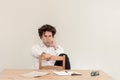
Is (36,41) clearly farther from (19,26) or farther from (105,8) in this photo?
(105,8)

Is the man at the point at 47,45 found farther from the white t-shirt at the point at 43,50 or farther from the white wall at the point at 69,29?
the white wall at the point at 69,29

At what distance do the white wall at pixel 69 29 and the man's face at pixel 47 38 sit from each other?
0.24 metres

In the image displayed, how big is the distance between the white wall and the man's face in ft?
0.79

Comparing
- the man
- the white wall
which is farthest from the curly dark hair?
the white wall

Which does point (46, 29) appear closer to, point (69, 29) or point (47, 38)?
point (47, 38)

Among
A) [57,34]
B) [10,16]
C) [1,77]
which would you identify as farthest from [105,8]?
[1,77]

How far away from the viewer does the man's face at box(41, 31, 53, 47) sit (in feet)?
10.5

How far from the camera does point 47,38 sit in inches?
126

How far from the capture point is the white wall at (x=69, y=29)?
3.42m

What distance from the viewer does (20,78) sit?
212 centimetres

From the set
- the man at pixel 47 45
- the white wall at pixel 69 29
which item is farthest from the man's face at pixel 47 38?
the white wall at pixel 69 29

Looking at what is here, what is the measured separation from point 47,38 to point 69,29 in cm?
44

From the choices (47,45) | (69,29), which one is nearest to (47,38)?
(47,45)

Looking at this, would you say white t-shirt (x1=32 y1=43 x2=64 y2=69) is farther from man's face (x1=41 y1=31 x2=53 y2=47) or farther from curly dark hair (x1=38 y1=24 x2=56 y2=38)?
curly dark hair (x1=38 y1=24 x2=56 y2=38)
